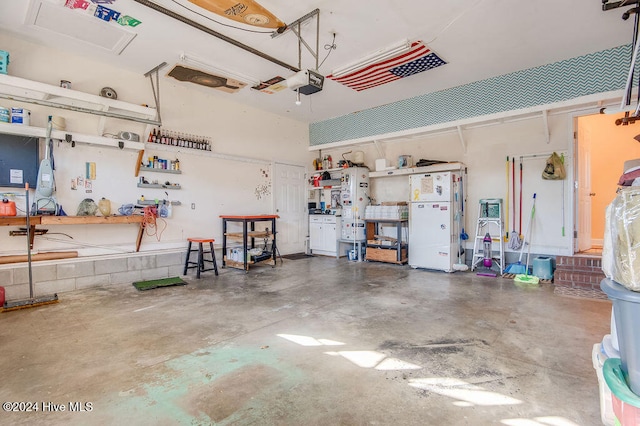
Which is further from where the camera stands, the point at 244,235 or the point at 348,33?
the point at 244,235

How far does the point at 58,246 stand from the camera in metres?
4.54

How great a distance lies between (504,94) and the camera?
5543 mm

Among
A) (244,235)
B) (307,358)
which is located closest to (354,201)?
(244,235)

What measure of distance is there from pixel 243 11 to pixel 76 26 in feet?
7.88

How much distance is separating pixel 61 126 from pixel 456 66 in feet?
20.3

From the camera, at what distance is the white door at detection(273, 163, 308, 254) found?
7.65 meters

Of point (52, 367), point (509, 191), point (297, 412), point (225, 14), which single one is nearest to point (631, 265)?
point (297, 412)

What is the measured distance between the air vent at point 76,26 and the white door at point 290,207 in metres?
3.94

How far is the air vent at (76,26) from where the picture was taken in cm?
363

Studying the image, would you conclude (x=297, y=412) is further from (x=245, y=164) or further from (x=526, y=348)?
(x=245, y=164)

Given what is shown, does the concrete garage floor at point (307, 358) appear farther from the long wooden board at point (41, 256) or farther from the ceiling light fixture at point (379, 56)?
the ceiling light fixture at point (379, 56)

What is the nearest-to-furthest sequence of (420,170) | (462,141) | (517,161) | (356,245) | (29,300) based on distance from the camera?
(29,300), (517,161), (462,141), (420,170), (356,245)

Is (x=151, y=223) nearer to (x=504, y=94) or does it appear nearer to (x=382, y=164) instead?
(x=382, y=164)

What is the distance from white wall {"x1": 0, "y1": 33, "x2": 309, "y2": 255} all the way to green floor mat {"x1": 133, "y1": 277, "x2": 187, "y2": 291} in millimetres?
635
